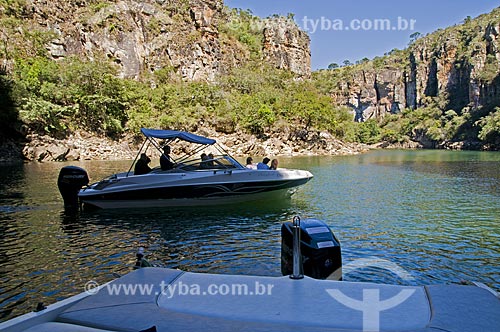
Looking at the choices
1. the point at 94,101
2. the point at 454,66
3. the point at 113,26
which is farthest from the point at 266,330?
the point at 454,66

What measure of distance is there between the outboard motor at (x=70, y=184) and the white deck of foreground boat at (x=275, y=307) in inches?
396

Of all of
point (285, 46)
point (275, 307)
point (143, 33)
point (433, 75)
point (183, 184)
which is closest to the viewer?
point (275, 307)

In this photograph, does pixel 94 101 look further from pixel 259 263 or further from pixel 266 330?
pixel 266 330

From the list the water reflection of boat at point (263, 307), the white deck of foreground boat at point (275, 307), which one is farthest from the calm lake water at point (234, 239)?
the white deck of foreground boat at point (275, 307)

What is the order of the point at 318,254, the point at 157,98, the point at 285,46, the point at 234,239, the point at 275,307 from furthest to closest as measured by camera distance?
the point at 285,46 → the point at 157,98 → the point at 234,239 → the point at 318,254 → the point at 275,307

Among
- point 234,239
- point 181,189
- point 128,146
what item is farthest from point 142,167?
point 128,146

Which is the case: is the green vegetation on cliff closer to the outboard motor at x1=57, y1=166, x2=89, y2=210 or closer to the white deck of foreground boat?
A: the outboard motor at x1=57, y1=166, x2=89, y2=210

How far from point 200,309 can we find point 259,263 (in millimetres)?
4784

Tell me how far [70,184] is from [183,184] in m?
3.63

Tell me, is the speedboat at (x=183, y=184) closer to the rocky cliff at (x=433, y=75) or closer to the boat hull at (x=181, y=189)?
the boat hull at (x=181, y=189)

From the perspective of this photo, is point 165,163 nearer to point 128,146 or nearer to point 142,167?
point 142,167

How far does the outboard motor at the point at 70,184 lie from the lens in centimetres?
1255

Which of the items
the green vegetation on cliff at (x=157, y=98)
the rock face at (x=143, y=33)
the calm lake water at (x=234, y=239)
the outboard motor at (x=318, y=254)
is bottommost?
the calm lake water at (x=234, y=239)

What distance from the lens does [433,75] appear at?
444 feet
